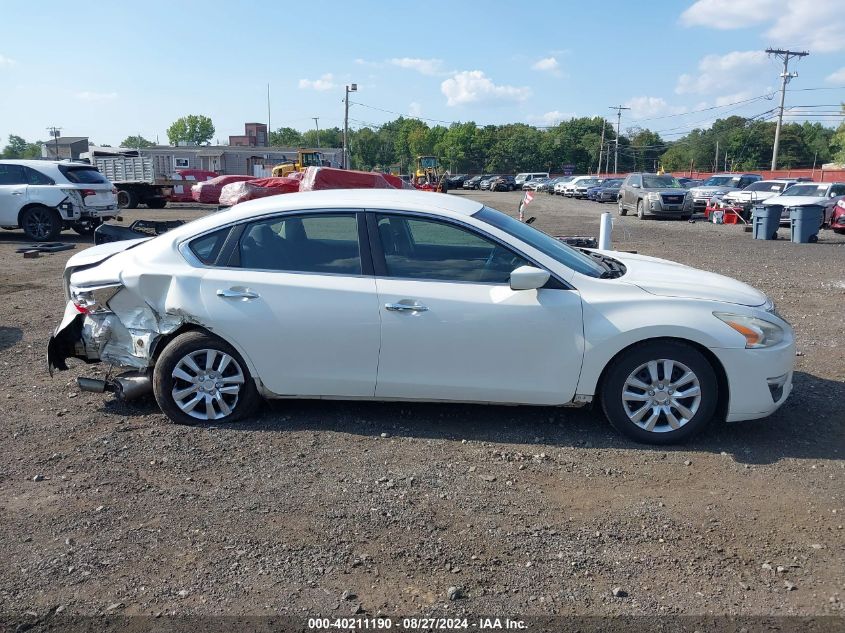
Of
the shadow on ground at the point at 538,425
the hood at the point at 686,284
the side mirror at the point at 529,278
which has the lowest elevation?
the shadow on ground at the point at 538,425

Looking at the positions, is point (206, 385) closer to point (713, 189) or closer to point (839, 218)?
point (839, 218)

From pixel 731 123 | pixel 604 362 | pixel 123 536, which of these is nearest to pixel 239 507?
pixel 123 536

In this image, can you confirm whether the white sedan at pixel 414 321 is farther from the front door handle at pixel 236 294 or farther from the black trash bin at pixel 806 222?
the black trash bin at pixel 806 222

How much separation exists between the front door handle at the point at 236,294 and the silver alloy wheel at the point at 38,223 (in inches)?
534

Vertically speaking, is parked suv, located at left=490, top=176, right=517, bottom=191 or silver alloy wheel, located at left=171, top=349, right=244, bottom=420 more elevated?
parked suv, located at left=490, top=176, right=517, bottom=191

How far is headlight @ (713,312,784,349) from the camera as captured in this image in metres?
4.59

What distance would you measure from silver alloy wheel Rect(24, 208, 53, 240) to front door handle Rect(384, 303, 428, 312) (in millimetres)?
14387

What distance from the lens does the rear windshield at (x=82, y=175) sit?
16469 mm

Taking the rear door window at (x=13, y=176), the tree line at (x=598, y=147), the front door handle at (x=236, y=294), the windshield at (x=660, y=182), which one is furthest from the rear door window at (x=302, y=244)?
the tree line at (x=598, y=147)

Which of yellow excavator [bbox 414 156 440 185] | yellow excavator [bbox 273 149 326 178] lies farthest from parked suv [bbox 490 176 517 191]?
yellow excavator [bbox 273 149 326 178]

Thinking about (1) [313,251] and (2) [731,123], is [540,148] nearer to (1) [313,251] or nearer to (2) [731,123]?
(2) [731,123]

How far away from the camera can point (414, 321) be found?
4.70 m

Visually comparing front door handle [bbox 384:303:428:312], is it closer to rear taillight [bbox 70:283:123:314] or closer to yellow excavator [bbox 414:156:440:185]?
rear taillight [bbox 70:283:123:314]

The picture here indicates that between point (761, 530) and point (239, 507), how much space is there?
9.21 feet
